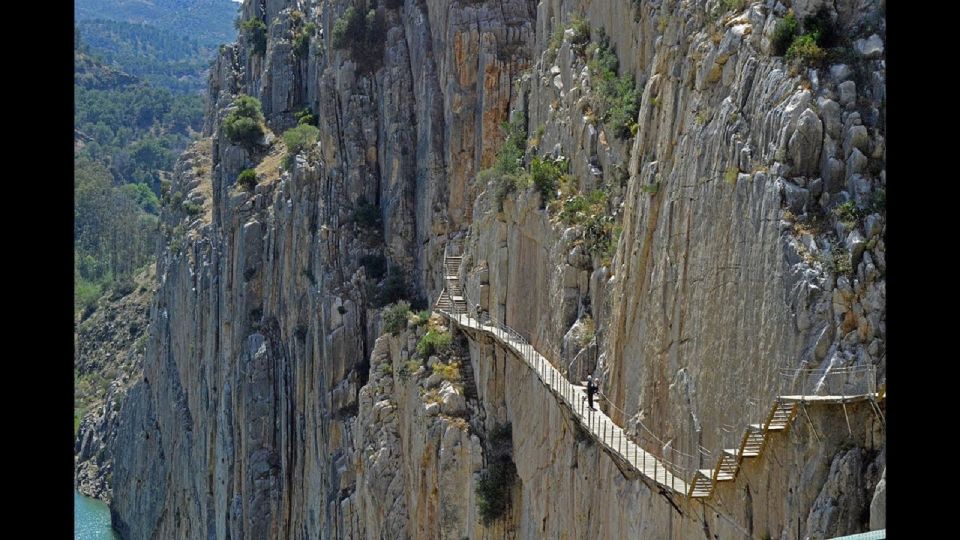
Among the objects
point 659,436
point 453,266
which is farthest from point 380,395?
point 659,436

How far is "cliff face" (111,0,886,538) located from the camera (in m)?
16.7

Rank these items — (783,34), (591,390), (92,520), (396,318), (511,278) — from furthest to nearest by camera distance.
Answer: (92,520) < (396,318) < (511,278) < (591,390) < (783,34)

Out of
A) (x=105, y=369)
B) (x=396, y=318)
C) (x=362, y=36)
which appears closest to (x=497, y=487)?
(x=396, y=318)

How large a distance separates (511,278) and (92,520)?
61.3 m

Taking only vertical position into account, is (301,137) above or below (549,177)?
above

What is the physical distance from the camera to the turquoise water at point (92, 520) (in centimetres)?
8462

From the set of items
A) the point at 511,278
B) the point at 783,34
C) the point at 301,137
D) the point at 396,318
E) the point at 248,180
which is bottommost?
the point at 396,318

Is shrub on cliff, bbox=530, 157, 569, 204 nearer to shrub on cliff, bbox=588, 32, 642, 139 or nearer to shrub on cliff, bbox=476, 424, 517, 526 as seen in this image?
shrub on cliff, bbox=588, 32, 642, 139

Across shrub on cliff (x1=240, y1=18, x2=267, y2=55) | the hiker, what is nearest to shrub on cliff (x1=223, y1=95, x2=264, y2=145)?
shrub on cliff (x1=240, y1=18, x2=267, y2=55)

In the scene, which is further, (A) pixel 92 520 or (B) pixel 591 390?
(A) pixel 92 520

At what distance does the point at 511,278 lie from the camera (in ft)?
116

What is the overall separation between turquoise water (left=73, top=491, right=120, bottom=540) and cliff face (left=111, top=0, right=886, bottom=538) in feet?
7.74

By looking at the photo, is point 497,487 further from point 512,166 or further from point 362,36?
point 362,36
